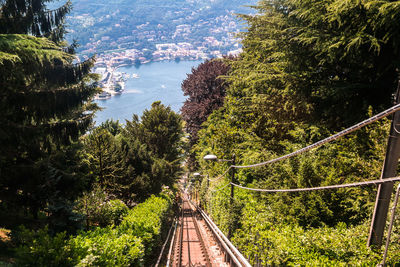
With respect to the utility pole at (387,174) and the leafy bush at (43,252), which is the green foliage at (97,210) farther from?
the utility pole at (387,174)

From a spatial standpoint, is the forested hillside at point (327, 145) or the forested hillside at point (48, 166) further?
the forested hillside at point (48, 166)

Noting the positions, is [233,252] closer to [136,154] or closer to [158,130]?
[136,154]

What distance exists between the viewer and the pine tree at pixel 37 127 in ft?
23.3

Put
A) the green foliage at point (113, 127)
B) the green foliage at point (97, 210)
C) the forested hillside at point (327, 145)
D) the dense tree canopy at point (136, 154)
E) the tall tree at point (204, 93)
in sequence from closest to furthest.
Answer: the forested hillside at point (327, 145), the green foliage at point (97, 210), the dense tree canopy at point (136, 154), the tall tree at point (204, 93), the green foliage at point (113, 127)

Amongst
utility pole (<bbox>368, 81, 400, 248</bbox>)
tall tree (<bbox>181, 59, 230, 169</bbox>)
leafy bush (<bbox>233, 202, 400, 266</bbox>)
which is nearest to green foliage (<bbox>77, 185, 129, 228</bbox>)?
leafy bush (<bbox>233, 202, 400, 266</bbox>)

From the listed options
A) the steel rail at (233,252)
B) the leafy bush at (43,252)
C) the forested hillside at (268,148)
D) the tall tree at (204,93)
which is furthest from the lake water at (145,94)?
the leafy bush at (43,252)

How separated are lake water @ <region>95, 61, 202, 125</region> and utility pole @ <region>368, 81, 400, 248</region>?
6369 cm

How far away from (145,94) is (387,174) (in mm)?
109809

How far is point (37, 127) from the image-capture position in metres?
7.61

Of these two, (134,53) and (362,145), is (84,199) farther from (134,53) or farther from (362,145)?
(134,53)

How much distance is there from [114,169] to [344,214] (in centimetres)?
1240

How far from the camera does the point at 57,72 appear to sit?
970 cm

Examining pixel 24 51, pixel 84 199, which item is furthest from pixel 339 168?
pixel 84 199

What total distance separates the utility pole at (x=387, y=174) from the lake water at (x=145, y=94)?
209ft
